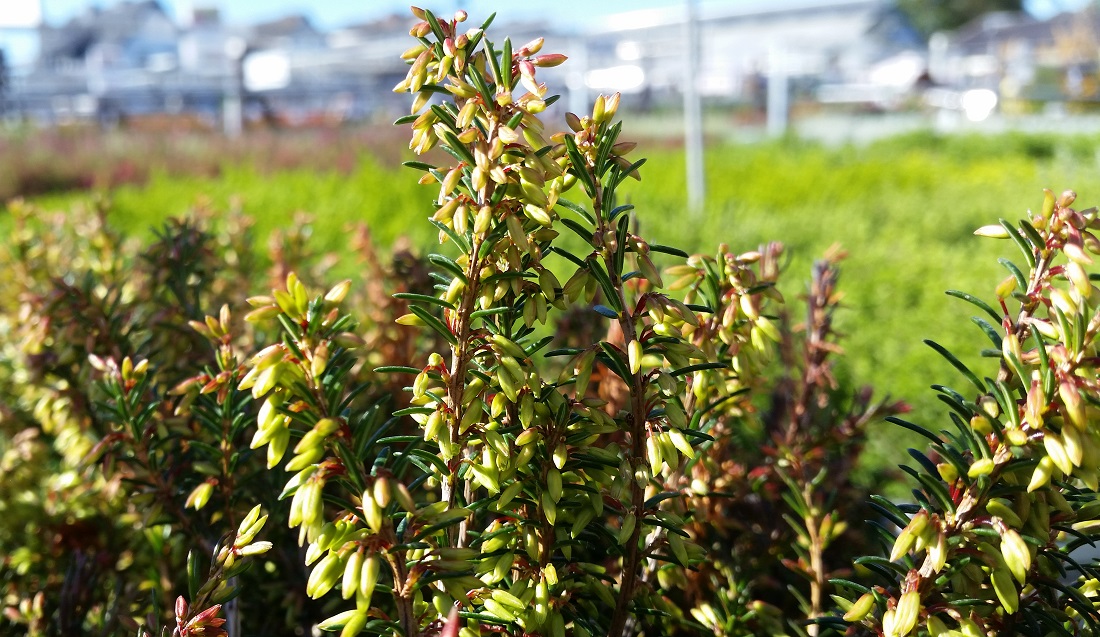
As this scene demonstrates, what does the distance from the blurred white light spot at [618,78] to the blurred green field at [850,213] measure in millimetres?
9577

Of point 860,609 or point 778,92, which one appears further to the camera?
point 778,92

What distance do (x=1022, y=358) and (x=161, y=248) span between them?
1572 mm

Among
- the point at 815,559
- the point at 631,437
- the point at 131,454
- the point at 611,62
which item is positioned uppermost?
the point at 611,62

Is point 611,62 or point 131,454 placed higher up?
point 611,62

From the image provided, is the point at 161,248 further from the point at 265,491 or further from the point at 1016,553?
the point at 1016,553

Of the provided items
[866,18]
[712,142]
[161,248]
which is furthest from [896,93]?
[866,18]

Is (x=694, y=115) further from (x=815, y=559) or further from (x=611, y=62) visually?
(x=611, y=62)

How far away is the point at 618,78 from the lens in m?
22.8

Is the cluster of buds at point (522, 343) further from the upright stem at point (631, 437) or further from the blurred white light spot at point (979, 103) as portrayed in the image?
the blurred white light spot at point (979, 103)

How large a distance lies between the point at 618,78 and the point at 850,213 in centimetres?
1800

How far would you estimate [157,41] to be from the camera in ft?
218

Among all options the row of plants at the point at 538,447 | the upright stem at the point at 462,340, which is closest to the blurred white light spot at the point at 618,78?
the row of plants at the point at 538,447

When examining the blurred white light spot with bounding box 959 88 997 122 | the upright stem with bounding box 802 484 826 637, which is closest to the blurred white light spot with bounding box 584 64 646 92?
the blurred white light spot with bounding box 959 88 997 122

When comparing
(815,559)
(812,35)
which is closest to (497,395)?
(815,559)
